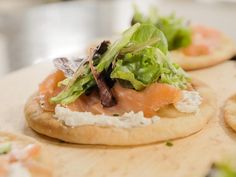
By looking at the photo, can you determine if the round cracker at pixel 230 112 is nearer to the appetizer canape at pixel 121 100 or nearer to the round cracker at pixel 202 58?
the appetizer canape at pixel 121 100

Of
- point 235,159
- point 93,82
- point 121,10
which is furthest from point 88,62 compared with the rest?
point 121,10

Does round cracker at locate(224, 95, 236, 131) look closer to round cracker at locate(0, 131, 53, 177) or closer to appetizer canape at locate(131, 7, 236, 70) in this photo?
appetizer canape at locate(131, 7, 236, 70)

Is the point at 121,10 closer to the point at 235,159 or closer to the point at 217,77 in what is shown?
the point at 217,77

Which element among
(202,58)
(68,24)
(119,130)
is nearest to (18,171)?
(119,130)

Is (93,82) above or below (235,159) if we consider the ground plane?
below

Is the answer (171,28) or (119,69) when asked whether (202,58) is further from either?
(119,69)

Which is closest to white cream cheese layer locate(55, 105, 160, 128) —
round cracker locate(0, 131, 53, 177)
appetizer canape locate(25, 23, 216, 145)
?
appetizer canape locate(25, 23, 216, 145)
